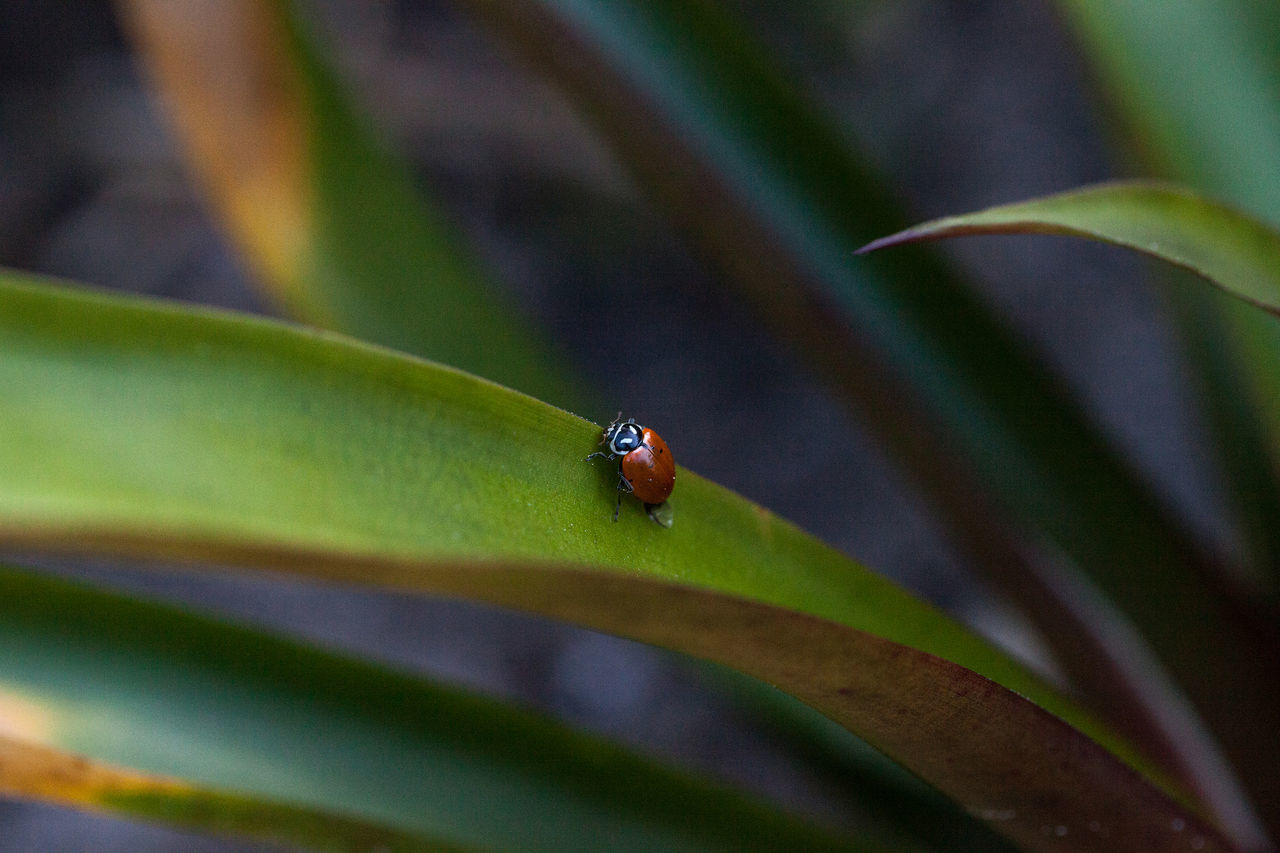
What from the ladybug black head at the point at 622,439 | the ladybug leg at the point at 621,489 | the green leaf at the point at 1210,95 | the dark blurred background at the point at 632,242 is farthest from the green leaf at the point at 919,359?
the dark blurred background at the point at 632,242

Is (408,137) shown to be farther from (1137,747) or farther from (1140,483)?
(1137,747)

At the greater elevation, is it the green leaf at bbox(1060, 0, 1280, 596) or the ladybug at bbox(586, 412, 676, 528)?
the green leaf at bbox(1060, 0, 1280, 596)

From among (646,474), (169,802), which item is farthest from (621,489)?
(169,802)

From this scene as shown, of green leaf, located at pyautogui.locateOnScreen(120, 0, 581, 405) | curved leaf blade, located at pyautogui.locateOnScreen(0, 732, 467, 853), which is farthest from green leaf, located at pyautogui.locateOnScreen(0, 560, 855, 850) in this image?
green leaf, located at pyautogui.locateOnScreen(120, 0, 581, 405)

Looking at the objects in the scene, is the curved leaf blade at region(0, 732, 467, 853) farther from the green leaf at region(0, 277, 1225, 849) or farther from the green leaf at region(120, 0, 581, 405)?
the green leaf at region(120, 0, 581, 405)

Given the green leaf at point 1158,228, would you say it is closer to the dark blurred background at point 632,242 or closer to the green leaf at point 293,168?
the green leaf at point 293,168

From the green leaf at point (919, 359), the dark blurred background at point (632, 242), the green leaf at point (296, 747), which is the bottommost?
the green leaf at point (296, 747)

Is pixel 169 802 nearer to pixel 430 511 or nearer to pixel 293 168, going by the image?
pixel 430 511
